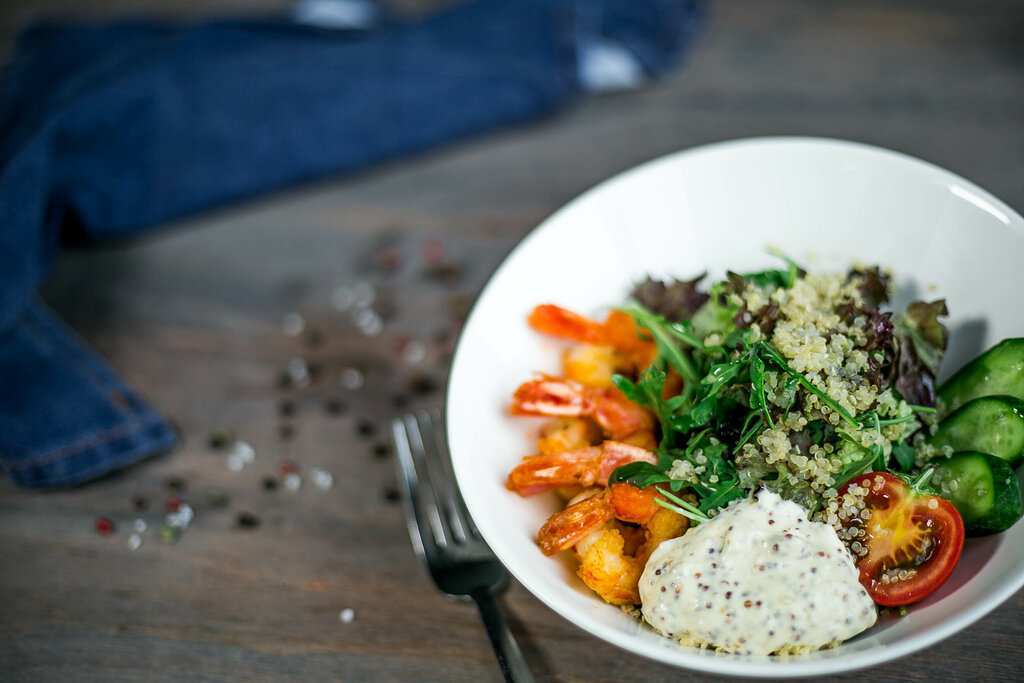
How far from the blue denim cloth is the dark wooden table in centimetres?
10

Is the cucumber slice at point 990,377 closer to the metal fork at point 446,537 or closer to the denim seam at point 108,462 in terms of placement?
the metal fork at point 446,537

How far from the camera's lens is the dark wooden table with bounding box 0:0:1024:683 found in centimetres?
181

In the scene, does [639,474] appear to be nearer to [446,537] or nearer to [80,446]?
[446,537]

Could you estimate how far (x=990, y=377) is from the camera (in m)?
1.52

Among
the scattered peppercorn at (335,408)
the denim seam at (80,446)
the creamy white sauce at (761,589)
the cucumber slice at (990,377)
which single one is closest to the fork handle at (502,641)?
the creamy white sauce at (761,589)

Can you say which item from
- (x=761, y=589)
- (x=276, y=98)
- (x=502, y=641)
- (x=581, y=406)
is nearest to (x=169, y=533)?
(x=502, y=641)

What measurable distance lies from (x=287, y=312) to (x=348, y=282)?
0.71 ft

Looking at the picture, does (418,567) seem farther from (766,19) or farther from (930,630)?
(766,19)

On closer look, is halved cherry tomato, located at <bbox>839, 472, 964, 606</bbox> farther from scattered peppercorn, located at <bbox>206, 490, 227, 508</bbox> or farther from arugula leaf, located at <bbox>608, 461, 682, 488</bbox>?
scattered peppercorn, located at <bbox>206, 490, 227, 508</bbox>

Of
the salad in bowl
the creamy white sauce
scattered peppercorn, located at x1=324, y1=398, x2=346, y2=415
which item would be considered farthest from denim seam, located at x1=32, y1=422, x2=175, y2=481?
the creamy white sauce

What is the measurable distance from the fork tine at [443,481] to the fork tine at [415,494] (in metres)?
0.02

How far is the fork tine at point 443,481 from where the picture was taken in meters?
1.85

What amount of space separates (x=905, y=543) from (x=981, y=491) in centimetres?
16

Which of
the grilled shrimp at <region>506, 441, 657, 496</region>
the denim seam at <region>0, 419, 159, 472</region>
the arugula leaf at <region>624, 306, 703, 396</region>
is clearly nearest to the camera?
the grilled shrimp at <region>506, 441, 657, 496</region>
